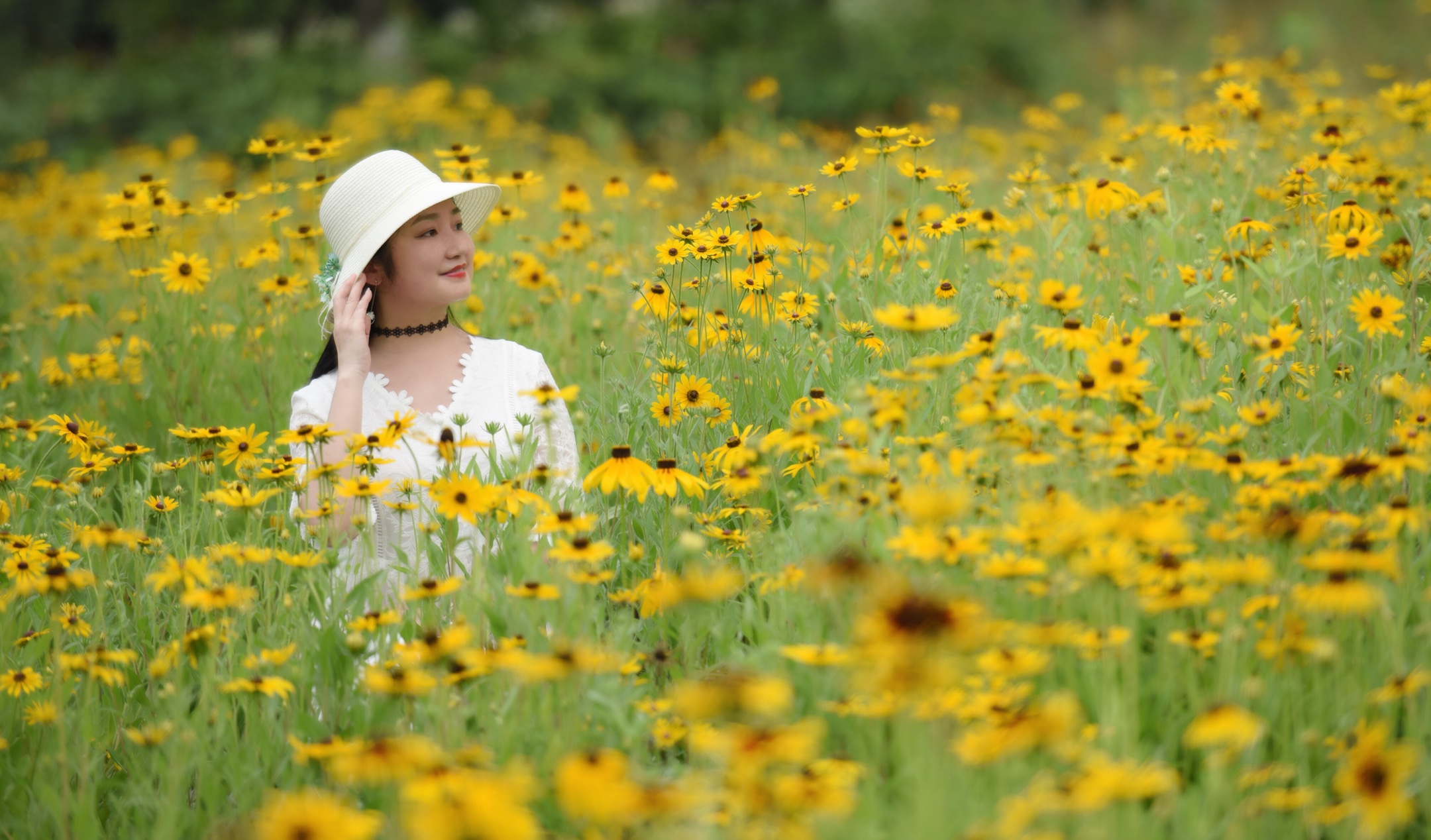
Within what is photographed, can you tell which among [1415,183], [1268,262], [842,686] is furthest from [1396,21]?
[842,686]

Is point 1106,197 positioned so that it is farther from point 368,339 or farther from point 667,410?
point 368,339

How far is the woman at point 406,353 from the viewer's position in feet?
9.18

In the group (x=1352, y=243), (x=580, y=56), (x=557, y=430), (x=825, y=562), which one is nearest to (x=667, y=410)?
(x=557, y=430)

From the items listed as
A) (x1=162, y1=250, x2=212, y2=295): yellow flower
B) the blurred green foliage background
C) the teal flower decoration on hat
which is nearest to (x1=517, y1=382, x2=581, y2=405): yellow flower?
the teal flower decoration on hat

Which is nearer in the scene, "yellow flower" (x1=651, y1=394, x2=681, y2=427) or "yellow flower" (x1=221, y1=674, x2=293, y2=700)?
"yellow flower" (x1=221, y1=674, x2=293, y2=700)

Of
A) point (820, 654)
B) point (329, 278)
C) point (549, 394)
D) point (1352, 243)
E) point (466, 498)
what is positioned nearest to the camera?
point (820, 654)

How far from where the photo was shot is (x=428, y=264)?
293 cm

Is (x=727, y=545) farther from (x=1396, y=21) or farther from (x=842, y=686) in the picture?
(x=1396, y=21)

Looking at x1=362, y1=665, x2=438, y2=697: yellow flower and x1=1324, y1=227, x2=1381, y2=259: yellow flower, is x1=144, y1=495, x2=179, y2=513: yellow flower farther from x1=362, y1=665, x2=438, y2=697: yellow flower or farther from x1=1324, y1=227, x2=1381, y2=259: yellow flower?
x1=1324, y1=227, x2=1381, y2=259: yellow flower

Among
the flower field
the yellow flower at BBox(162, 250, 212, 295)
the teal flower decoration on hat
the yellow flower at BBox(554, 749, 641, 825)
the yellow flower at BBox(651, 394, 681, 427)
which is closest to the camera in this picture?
the yellow flower at BBox(554, 749, 641, 825)

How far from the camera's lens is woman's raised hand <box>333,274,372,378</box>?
9.09 feet

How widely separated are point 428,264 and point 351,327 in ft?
0.87

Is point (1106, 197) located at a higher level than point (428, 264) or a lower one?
higher

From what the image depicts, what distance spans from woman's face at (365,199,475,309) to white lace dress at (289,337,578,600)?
0.19m
